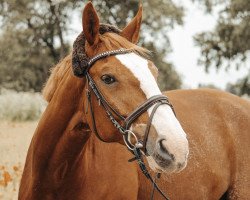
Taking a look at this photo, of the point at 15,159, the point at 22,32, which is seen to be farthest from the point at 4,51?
the point at 15,159

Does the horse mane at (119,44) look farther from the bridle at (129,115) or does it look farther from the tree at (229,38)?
the tree at (229,38)

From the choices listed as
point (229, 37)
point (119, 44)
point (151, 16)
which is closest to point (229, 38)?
point (229, 37)

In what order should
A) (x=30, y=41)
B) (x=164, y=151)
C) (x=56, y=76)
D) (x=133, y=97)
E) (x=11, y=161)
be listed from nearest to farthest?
(x=164, y=151)
(x=133, y=97)
(x=56, y=76)
(x=11, y=161)
(x=30, y=41)

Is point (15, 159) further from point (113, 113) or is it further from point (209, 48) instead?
point (209, 48)

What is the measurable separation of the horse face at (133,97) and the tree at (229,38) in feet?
76.3

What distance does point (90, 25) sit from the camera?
3.12m

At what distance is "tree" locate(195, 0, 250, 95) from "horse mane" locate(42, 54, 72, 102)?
904 inches

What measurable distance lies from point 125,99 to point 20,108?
1589 centimetres

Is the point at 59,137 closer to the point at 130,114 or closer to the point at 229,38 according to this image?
the point at 130,114

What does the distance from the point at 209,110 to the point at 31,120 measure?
14.4 m

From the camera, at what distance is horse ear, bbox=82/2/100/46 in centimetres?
303

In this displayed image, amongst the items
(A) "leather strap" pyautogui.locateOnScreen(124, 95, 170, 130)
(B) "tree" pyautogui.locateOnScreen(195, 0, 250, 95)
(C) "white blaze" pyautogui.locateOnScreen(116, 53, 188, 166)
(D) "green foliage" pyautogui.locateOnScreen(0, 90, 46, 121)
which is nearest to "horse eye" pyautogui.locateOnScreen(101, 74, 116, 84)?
(C) "white blaze" pyautogui.locateOnScreen(116, 53, 188, 166)

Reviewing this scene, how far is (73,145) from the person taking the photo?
3.35 meters

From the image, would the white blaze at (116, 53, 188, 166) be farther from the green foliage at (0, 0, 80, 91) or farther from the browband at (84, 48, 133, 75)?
the green foliage at (0, 0, 80, 91)
